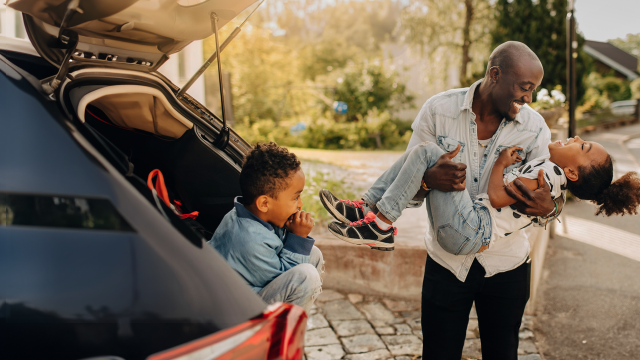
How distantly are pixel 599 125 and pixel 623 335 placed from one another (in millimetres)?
18073

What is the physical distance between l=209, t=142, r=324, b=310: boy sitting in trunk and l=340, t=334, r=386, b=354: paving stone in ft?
5.04

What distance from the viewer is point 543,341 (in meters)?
3.72

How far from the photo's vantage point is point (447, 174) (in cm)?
221

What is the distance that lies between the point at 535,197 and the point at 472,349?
1826 mm

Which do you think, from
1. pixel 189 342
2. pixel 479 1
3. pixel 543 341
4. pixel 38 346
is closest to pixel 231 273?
pixel 189 342

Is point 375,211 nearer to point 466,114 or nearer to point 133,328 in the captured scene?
point 466,114

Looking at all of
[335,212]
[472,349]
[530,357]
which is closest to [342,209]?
[335,212]

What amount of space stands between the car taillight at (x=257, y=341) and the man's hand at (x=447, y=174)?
1.14 m

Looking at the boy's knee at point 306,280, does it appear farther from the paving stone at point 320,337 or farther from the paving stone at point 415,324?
the paving stone at point 415,324

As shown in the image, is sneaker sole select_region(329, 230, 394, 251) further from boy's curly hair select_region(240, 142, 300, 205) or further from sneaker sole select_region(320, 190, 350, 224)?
boy's curly hair select_region(240, 142, 300, 205)

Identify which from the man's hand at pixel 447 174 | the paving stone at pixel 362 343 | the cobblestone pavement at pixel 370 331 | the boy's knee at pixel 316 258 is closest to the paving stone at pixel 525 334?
the cobblestone pavement at pixel 370 331

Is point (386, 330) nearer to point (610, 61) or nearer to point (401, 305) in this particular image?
point (401, 305)

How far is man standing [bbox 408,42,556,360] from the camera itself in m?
2.30

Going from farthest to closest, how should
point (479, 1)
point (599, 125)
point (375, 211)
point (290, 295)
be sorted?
point (599, 125)
point (479, 1)
point (375, 211)
point (290, 295)
